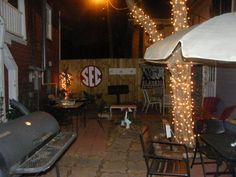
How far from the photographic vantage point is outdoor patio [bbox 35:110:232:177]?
21.9 feet

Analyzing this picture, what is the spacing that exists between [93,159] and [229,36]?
4307 millimetres

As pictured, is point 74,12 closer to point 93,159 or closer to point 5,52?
point 5,52

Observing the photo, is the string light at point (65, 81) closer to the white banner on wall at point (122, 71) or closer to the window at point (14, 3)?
the white banner on wall at point (122, 71)

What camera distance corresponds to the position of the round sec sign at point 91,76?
18.6 metres

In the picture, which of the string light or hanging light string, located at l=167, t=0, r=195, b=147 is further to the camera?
the string light

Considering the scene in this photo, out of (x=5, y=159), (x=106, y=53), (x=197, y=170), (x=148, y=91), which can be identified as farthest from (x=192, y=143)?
(x=106, y=53)

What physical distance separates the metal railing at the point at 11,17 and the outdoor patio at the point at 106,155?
3.02 meters

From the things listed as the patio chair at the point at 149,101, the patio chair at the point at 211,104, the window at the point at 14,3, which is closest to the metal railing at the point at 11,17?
the window at the point at 14,3

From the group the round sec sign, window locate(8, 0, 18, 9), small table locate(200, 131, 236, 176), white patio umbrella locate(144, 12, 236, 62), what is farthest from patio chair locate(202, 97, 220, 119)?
the round sec sign

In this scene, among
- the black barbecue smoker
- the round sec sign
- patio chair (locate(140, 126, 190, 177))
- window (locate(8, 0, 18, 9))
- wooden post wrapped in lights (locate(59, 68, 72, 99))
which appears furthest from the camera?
the round sec sign

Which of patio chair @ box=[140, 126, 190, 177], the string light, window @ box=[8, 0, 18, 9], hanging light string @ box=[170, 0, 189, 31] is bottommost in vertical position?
patio chair @ box=[140, 126, 190, 177]

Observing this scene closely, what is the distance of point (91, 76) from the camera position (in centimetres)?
1855

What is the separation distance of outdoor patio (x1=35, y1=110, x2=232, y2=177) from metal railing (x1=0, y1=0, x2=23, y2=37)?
119 inches

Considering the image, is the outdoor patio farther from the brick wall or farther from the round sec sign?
the round sec sign
